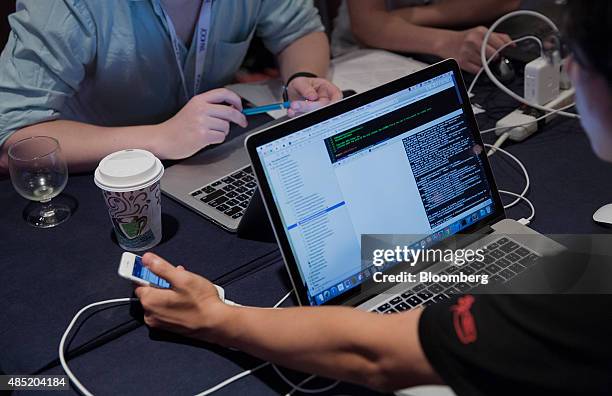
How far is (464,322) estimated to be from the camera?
0.77m

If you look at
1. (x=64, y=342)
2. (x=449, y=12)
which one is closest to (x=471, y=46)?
(x=449, y=12)

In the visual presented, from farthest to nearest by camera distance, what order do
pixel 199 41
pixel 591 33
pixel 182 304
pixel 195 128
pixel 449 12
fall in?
pixel 449 12 → pixel 199 41 → pixel 195 128 → pixel 182 304 → pixel 591 33

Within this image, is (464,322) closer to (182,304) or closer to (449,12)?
(182,304)

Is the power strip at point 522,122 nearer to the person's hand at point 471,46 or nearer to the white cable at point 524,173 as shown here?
the white cable at point 524,173

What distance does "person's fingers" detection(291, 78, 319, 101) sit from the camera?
A: 1.49 m

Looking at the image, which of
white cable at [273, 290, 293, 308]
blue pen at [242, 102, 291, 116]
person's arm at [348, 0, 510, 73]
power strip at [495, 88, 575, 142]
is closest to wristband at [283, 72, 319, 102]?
blue pen at [242, 102, 291, 116]

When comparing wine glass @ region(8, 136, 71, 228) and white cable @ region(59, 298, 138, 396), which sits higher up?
wine glass @ region(8, 136, 71, 228)

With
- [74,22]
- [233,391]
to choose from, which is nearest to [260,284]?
[233,391]

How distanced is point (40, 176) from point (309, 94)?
57 centimetres

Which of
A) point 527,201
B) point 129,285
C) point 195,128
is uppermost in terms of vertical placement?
point 195,128

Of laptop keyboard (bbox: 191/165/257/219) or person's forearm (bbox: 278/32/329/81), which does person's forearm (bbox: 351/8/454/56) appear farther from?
laptop keyboard (bbox: 191/165/257/219)

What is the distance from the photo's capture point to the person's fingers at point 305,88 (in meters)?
1.49

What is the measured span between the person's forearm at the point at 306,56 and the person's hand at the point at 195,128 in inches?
14.4

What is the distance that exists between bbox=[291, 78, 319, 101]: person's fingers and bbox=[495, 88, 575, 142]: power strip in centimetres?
38
